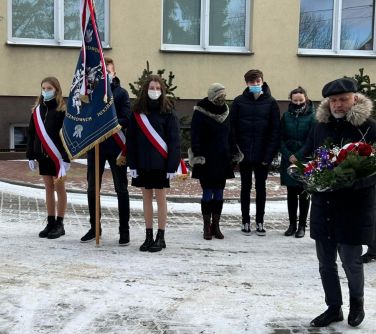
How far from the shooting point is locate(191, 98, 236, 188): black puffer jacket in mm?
7344

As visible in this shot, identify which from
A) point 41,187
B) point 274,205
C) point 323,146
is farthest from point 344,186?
point 41,187

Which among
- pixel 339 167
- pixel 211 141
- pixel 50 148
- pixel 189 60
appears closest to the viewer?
pixel 339 167

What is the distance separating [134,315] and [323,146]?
1965 mm

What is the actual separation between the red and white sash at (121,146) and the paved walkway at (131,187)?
3245 millimetres

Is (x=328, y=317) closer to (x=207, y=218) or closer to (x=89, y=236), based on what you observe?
(x=207, y=218)

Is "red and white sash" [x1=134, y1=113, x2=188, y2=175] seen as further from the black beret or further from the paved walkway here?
the paved walkway

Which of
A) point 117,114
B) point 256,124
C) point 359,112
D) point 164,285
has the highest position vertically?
point 359,112

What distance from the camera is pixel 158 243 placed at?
22.4 ft

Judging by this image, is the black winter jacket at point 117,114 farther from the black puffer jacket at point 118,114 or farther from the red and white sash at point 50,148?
the red and white sash at point 50,148

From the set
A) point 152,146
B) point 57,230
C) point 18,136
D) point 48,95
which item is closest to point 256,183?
point 152,146

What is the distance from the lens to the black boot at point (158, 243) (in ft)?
22.0

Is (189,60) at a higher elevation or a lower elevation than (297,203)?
higher

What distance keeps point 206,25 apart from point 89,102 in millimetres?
9397

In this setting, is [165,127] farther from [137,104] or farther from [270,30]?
[270,30]
